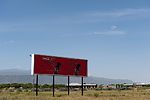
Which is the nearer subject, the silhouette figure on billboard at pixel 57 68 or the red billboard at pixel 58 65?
the red billboard at pixel 58 65

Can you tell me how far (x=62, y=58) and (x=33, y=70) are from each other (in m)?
6.51

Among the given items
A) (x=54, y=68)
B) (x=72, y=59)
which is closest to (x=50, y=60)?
(x=54, y=68)

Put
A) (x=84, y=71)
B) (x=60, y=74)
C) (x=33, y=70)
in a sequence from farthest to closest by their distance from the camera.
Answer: (x=84, y=71)
(x=60, y=74)
(x=33, y=70)

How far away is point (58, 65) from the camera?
5881 centimetres

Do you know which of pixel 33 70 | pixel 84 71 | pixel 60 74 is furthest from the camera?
pixel 84 71

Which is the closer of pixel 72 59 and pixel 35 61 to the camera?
pixel 35 61

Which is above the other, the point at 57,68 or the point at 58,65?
the point at 58,65

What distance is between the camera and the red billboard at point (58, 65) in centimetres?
5550

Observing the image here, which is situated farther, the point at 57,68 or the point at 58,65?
the point at 58,65

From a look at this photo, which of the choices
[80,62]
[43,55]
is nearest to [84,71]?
[80,62]

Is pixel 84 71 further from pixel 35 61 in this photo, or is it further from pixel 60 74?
pixel 35 61

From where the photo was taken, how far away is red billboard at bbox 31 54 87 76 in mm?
55500

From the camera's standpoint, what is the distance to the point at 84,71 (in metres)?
64.4

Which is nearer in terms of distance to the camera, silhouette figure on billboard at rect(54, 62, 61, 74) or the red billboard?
the red billboard
